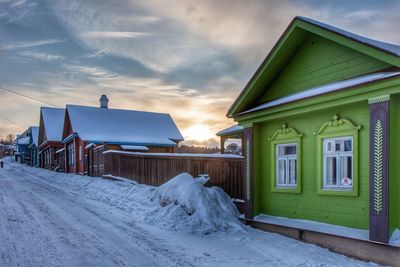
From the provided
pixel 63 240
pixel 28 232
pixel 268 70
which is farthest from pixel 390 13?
pixel 28 232

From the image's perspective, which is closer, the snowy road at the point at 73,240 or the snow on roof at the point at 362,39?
the snowy road at the point at 73,240

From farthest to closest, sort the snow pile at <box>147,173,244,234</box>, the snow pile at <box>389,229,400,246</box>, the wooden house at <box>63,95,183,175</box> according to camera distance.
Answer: the wooden house at <box>63,95,183,175</box> → the snow pile at <box>147,173,244,234</box> → the snow pile at <box>389,229,400,246</box>

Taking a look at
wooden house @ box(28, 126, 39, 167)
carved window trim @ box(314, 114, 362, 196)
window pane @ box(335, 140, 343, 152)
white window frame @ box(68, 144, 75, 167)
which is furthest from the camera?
wooden house @ box(28, 126, 39, 167)

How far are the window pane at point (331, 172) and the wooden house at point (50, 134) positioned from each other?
110 feet

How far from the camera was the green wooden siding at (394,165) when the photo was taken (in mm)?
6920

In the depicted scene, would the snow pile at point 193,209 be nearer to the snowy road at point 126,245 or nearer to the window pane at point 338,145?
the snowy road at point 126,245

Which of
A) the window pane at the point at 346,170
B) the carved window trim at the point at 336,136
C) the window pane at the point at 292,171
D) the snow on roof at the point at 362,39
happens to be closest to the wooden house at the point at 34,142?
the window pane at the point at 292,171

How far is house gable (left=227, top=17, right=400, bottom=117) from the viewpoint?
755 cm

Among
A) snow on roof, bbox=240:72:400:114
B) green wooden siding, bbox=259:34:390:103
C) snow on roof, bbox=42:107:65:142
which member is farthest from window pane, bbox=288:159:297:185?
snow on roof, bbox=42:107:65:142

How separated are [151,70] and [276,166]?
11.1m

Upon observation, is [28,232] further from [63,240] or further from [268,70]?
[268,70]

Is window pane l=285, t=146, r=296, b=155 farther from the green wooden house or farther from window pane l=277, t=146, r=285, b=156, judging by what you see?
window pane l=277, t=146, r=285, b=156

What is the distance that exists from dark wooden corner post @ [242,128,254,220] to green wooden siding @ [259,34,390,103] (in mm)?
1382

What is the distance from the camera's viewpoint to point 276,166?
10.5 m
